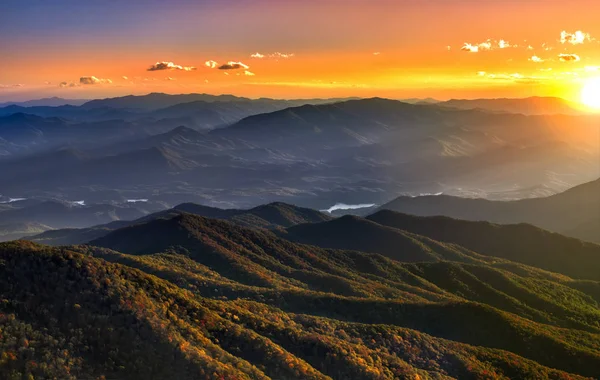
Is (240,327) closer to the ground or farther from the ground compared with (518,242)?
farther from the ground

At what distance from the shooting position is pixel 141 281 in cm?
3584

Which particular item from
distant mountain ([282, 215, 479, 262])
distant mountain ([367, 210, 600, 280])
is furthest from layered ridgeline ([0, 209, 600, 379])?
distant mountain ([367, 210, 600, 280])

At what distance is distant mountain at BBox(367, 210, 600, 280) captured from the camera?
138125 millimetres

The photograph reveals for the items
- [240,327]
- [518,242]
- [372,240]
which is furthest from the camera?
[518,242]

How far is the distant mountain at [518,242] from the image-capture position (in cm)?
13812

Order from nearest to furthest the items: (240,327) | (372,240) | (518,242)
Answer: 1. (240,327)
2. (372,240)
3. (518,242)

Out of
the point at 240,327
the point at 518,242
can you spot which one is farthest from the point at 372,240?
the point at 240,327

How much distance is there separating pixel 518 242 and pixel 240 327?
14625 centimetres

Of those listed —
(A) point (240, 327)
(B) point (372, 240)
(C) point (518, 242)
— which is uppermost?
(A) point (240, 327)

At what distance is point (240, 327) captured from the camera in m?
35.8

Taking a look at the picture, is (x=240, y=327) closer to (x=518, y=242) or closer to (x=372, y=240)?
(x=372, y=240)

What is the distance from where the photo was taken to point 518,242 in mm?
159500

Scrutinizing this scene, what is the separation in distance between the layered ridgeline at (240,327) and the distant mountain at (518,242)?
199 ft

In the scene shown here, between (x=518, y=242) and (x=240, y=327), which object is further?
(x=518, y=242)
